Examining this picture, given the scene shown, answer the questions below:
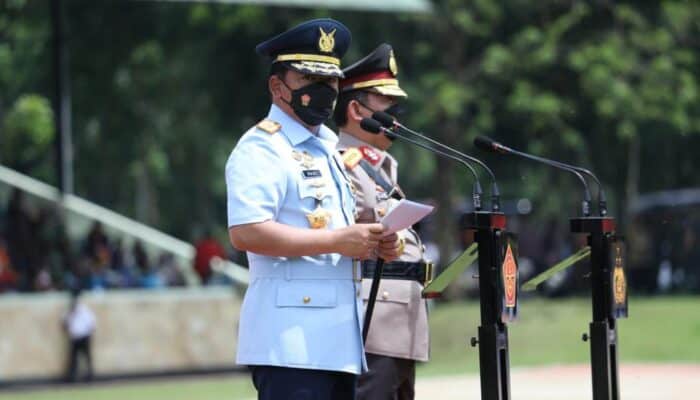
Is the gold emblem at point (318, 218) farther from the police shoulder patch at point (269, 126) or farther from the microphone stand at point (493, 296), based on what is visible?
the microphone stand at point (493, 296)

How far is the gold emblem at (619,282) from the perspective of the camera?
20.4 ft

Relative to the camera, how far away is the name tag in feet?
16.6

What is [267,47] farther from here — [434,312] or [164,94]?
[164,94]

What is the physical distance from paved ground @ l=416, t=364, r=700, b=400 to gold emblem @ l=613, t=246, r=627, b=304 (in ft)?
17.0

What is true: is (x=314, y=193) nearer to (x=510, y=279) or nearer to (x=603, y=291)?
(x=510, y=279)

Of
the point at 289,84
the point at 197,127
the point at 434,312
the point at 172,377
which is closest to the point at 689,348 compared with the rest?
the point at 434,312

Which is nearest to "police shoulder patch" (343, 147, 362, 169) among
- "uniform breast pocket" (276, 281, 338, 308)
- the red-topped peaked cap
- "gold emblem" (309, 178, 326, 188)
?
the red-topped peaked cap

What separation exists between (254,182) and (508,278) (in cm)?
110

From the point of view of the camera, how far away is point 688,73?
23.4 metres

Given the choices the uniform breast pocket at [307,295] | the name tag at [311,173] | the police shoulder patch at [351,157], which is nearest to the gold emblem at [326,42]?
the name tag at [311,173]

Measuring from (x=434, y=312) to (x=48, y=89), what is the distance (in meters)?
6.79

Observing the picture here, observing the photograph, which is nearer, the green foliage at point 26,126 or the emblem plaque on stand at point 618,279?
the emblem plaque on stand at point 618,279

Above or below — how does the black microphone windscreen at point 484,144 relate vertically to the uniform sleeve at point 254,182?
above

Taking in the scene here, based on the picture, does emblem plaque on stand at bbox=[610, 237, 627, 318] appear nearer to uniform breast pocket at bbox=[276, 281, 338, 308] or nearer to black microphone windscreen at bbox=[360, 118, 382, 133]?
black microphone windscreen at bbox=[360, 118, 382, 133]
